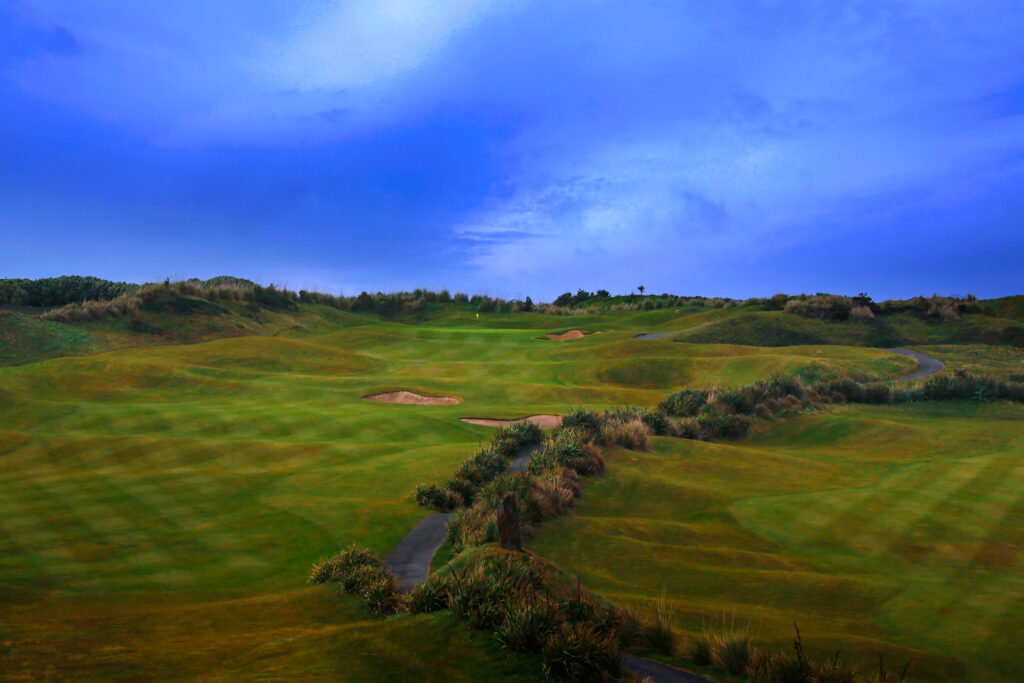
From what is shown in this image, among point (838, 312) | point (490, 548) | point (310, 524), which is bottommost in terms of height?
point (310, 524)

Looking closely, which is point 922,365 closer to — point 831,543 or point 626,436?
point 626,436

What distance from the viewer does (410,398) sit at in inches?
1112

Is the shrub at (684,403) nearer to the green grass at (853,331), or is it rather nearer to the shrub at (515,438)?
the shrub at (515,438)

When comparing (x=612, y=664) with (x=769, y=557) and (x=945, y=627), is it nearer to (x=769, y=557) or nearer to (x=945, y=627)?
(x=945, y=627)

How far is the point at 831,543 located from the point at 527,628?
24.7 feet

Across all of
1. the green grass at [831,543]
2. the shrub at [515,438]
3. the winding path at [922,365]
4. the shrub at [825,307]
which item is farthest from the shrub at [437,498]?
the shrub at [825,307]

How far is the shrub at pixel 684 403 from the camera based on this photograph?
2289 cm

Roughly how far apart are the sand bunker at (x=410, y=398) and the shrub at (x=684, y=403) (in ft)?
29.3

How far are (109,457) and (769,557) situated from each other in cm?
1528

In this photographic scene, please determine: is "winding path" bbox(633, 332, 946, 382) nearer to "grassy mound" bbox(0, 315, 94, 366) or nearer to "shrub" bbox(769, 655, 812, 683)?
"shrub" bbox(769, 655, 812, 683)

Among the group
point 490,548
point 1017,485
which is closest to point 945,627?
point 490,548

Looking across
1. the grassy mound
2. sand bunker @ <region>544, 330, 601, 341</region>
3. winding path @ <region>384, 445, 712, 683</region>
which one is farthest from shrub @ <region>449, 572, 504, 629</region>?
sand bunker @ <region>544, 330, 601, 341</region>

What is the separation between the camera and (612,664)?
554 centimetres

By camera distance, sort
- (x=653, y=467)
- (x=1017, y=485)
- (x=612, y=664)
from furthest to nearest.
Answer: (x=653, y=467) < (x=1017, y=485) < (x=612, y=664)
